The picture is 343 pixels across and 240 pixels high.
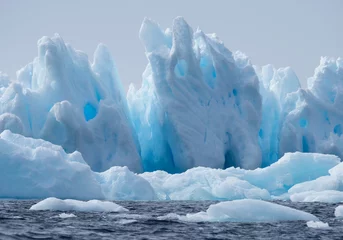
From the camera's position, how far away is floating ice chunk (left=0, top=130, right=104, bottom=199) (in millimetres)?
20266

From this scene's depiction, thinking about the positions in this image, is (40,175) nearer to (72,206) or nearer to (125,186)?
(125,186)

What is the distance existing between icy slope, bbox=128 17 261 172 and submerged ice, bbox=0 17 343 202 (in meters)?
0.06

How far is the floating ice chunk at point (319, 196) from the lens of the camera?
2066 centimetres

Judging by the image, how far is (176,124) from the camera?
3238 centimetres

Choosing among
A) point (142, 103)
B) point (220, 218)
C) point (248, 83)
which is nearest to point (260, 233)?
point (220, 218)

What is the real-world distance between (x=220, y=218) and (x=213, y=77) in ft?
75.6

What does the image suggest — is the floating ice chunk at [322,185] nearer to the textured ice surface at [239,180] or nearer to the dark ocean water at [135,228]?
the textured ice surface at [239,180]

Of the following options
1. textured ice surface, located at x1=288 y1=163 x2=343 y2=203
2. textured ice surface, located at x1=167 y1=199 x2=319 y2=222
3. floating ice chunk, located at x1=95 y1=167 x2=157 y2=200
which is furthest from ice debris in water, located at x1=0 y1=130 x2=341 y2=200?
textured ice surface, located at x1=167 y1=199 x2=319 y2=222

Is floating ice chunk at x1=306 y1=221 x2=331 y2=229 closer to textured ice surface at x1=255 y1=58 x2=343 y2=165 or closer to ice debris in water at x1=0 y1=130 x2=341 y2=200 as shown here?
ice debris in water at x1=0 y1=130 x2=341 y2=200

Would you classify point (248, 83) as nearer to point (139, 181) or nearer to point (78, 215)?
point (139, 181)

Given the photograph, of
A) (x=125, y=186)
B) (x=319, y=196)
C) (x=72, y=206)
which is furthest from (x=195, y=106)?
(x=72, y=206)

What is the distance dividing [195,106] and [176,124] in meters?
1.87

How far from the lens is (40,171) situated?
20.5 metres

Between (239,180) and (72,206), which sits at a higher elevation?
(239,180)
